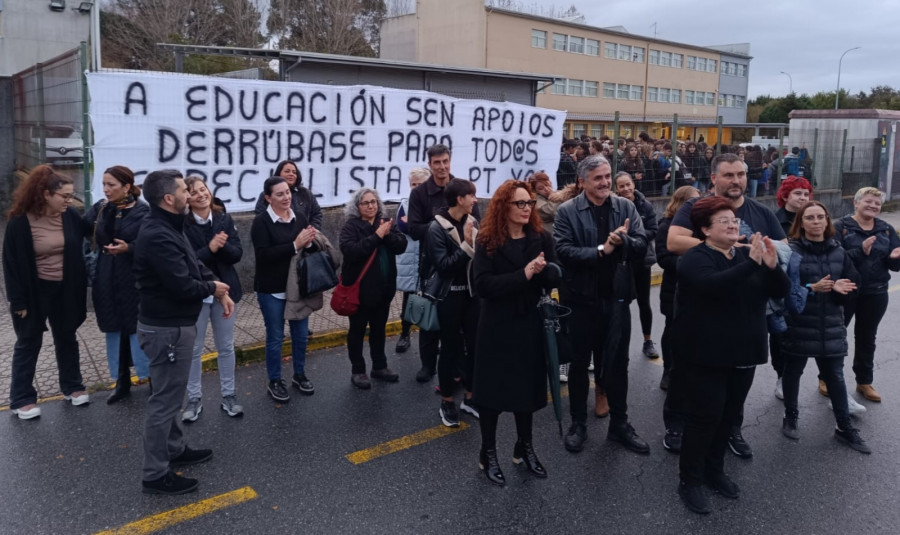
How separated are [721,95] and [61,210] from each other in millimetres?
74866

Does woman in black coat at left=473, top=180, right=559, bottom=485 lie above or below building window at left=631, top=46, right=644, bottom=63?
below

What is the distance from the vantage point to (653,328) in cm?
761

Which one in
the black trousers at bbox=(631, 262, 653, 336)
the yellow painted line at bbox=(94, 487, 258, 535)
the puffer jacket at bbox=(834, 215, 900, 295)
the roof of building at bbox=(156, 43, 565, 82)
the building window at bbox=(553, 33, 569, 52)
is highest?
the building window at bbox=(553, 33, 569, 52)

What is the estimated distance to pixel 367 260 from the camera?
5.57 m

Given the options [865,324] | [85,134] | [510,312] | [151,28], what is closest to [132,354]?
[85,134]

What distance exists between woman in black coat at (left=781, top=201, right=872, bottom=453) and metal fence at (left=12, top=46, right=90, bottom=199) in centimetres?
628

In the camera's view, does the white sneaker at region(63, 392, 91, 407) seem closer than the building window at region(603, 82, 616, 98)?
Yes

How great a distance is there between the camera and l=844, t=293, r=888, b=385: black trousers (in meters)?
5.28

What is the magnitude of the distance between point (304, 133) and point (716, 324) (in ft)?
19.2

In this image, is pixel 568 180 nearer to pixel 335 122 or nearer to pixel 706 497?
pixel 335 122

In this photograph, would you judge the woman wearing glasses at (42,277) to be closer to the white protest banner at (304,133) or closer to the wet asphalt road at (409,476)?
the wet asphalt road at (409,476)

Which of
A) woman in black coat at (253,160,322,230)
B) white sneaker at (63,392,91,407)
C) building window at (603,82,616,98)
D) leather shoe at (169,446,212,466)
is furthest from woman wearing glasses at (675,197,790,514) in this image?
building window at (603,82,616,98)

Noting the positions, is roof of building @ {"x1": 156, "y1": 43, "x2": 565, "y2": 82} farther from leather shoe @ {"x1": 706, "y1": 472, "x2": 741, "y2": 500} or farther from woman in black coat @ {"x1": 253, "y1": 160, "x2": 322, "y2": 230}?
leather shoe @ {"x1": 706, "y1": 472, "x2": 741, "y2": 500}

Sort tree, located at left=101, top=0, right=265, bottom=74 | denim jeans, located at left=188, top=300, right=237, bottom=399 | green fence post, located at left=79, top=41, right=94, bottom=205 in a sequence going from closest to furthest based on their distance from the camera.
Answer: denim jeans, located at left=188, top=300, right=237, bottom=399
green fence post, located at left=79, top=41, right=94, bottom=205
tree, located at left=101, top=0, right=265, bottom=74
